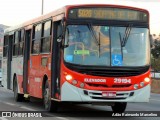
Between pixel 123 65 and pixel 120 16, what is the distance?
145 centimetres

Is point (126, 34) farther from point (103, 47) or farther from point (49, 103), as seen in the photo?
point (49, 103)

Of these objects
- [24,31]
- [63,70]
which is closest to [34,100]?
[24,31]

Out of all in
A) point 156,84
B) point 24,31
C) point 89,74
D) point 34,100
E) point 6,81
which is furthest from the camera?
point 156,84

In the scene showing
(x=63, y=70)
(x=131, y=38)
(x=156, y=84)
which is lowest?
(x=156, y=84)

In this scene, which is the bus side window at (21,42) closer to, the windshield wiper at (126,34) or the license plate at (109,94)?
the windshield wiper at (126,34)

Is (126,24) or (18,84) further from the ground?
(126,24)

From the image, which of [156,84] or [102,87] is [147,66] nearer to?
[102,87]

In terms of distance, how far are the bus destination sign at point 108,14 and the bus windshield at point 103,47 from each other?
296mm

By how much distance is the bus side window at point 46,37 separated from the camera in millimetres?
14962

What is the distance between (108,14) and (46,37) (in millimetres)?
2555

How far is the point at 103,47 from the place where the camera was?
43.4 feet

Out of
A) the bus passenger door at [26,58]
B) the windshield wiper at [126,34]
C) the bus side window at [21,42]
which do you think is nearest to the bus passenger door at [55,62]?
the windshield wiper at [126,34]

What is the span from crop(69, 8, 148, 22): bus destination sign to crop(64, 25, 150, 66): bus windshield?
0.30 m

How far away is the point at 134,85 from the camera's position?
13273mm
